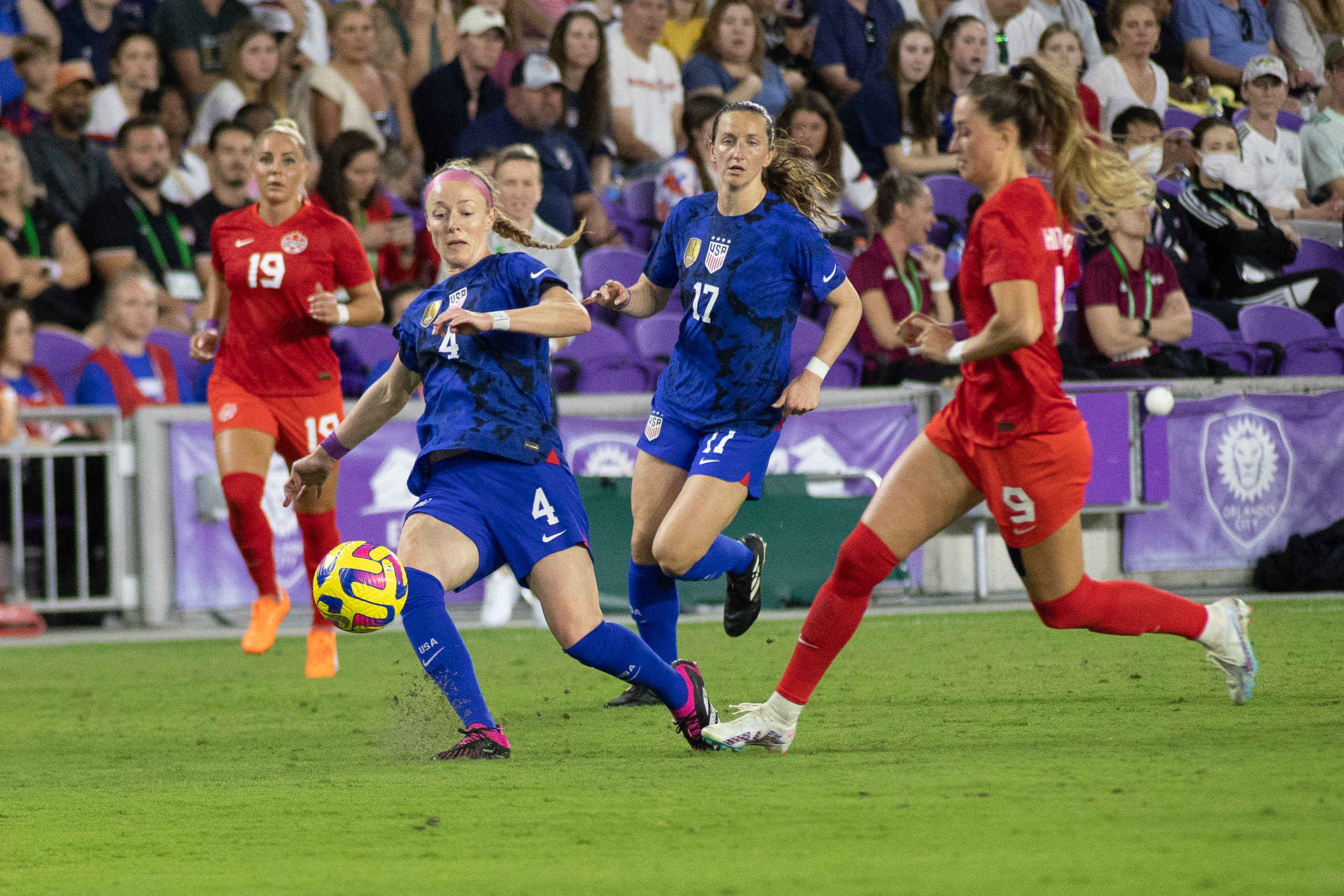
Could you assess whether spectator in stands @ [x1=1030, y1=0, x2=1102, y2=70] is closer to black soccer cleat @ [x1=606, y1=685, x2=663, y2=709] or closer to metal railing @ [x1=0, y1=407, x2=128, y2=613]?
metal railing @ [x1=0, y1=407, x2=128, y2=613]

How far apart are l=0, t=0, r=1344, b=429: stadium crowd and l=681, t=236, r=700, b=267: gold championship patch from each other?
2.64 m

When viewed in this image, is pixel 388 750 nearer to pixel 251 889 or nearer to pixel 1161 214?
pixel 251 889

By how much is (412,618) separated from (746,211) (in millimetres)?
2080

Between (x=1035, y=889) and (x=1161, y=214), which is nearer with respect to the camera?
(x=1035, y=889)

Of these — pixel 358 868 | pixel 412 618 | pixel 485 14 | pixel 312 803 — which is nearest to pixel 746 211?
pixel 412 618

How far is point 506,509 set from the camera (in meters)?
5.10

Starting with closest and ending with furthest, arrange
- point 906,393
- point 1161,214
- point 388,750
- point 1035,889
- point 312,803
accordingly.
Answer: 1. point 1035,889
2. point 312,803
3. point 388,750
4. point 906,393
5. point 1161,214

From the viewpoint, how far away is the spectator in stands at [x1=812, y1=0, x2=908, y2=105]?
14281 millimetres

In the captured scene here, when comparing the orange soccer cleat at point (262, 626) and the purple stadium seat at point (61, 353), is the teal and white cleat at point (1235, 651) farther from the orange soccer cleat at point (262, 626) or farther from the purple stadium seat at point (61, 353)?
the purple stadium seat at point (61, 353)

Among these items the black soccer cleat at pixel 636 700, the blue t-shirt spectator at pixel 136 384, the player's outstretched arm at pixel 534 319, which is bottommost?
the black soccer cleat at pixel 636 700

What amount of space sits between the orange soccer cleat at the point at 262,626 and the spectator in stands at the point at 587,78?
18.6 feet

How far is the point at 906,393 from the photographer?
10.5 metres

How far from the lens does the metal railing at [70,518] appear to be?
1007cm

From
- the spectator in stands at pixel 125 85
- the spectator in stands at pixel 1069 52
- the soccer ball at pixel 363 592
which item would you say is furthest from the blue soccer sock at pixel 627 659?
the spectator in stands at pixel 1069 52
